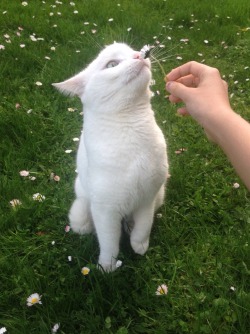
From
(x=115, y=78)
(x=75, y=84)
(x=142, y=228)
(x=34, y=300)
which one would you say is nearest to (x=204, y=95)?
(x=115, y=78)

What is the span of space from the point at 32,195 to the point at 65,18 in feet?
8.90

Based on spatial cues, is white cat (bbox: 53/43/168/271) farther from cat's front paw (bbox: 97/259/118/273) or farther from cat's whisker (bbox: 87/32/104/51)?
cat's whisker (bbox: 87/32/104/51)

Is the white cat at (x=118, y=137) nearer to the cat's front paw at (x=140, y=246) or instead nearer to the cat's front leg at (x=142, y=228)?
the cat's front leg at (x=142, y=228)

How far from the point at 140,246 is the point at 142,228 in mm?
133

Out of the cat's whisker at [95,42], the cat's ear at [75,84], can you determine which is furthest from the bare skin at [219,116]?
the cat's whisker at [95,42]

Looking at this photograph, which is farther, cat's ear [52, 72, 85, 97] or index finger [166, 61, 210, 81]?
cat's ear [52, 72, 85, 97]

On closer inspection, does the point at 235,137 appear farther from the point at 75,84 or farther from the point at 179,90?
the point at 75,84

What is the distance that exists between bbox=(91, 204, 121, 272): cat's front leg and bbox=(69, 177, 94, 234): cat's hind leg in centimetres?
26

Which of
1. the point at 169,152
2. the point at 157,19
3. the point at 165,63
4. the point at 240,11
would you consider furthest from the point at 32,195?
the point at 240,11

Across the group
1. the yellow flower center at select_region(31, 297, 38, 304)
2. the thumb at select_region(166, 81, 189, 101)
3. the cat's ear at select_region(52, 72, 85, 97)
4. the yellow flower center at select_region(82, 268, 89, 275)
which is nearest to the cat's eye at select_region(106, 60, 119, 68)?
the cat's ear at select_region(52, 72, 85, 97)

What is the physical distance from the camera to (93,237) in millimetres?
2252

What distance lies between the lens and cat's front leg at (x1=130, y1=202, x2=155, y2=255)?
195 centimetres

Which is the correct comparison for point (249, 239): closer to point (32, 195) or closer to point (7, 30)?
point (32, 195)

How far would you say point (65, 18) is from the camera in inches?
177
